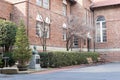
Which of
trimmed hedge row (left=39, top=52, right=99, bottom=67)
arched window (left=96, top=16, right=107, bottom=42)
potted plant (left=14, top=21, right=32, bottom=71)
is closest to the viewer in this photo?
potted plant (left=14, top=21, right=32, bottom=71)

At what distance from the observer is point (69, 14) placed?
30.7m

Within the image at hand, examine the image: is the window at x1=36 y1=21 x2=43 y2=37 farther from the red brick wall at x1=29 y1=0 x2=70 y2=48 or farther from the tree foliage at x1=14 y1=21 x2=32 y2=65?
the tree foliage at x1=14 y1=21 x2=32 y2=65

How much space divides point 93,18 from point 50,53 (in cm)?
1592

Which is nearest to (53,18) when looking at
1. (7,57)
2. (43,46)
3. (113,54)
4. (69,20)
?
(69,20)

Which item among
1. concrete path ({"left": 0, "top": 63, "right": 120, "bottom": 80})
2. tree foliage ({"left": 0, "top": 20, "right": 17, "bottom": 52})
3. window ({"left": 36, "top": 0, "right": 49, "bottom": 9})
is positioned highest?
window ({"left": 36, "top": 0, "right": 49, "bottom": 9})

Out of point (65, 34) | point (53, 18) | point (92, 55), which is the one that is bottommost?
point (92, 55)

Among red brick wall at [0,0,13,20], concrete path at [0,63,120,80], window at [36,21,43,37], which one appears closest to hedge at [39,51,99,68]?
window at [36,21,43,37]

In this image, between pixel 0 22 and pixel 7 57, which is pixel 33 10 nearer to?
pixel 0 22

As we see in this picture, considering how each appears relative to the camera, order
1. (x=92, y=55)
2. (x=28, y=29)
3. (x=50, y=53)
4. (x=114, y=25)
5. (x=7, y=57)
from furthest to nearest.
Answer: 1. (x=114, y=25)
2. (x=92, y=55)
3. (x=28, y=29)
4. (x=50, y=53)
5. (x=7, y=57)

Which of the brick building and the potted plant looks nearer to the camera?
the potted plant

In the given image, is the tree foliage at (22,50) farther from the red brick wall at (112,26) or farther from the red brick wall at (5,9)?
the red brick wall at (112,26)

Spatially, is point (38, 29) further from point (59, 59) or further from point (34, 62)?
point (34, 62)

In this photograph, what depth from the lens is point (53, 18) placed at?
87.2ft

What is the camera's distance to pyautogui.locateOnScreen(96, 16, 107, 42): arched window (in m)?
33.5
